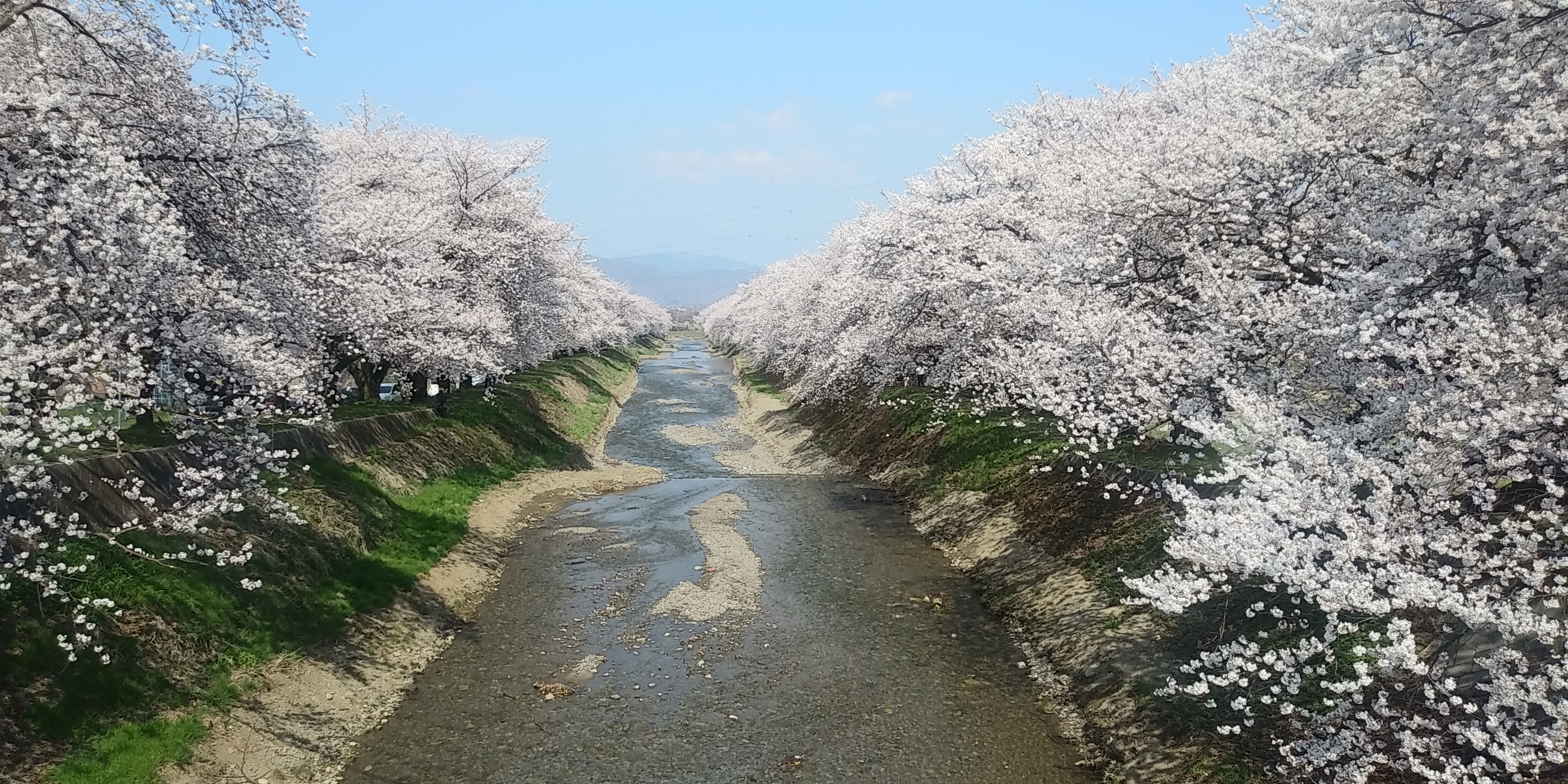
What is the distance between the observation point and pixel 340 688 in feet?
54.5

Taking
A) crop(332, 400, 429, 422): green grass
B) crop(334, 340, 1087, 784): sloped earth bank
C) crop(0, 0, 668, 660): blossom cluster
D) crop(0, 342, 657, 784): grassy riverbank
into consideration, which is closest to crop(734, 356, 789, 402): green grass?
crop(332, 400, 429, 422): green grass

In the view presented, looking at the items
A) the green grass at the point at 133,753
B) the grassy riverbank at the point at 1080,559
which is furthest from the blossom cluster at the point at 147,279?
the grassy riverbank at the point at 1080,559

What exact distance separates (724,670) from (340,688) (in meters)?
7.93

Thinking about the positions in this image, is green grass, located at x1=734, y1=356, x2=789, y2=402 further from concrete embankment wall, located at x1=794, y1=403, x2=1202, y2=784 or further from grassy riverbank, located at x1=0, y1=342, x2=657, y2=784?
grassy riverbank, located at x1=0, y1=342, x2=657, y2=784

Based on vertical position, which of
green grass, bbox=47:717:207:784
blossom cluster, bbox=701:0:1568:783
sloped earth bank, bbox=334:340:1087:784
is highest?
blossom cluster, bbox=701:0:1568:783

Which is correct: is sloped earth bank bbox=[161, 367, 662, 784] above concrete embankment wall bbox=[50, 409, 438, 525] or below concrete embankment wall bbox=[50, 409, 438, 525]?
below

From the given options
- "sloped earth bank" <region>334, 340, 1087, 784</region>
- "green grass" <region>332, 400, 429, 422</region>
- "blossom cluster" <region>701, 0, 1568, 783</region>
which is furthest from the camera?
"green grass" <region>332, 400, 429, 422</region>

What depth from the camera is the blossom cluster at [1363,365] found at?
30.1 feet

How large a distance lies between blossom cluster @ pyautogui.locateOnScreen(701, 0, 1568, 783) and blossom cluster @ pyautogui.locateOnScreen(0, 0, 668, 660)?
50.6 ft

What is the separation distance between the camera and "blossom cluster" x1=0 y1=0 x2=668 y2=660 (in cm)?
1167

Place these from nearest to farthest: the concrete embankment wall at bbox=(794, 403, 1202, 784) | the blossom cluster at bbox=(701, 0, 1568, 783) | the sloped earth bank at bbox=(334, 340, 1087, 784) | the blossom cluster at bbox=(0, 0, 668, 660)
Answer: the blossom cluster at bbox=(701, 0, 1568, 783) < the blossom cluster at bbox=(0, 0, 668, 660) < the sloped earth bank at bbox=(334, 340, 1087, 784) < the concrete embankment wall at bbox=(794, 403, 1202, 784)

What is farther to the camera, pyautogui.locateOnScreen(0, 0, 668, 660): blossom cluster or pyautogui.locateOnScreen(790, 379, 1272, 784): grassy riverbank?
pyautogui.locateOnScreen(790, 379, 1272, 784): grassy riverbank

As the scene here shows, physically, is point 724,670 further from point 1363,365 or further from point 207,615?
point 1363,365

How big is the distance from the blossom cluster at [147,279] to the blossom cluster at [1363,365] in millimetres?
15411
